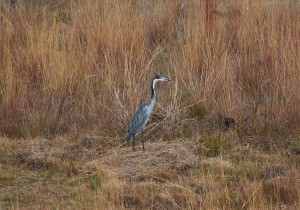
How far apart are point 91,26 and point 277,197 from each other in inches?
167

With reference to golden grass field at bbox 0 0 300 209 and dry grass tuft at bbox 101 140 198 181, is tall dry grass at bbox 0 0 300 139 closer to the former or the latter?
golden grass field at bbox 0 0 300 209

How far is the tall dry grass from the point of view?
296 inches

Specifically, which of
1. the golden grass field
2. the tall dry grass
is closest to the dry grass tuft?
the golden grass field

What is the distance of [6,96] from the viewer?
7.94 meters

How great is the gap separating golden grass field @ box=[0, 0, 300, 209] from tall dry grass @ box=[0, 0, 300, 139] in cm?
2

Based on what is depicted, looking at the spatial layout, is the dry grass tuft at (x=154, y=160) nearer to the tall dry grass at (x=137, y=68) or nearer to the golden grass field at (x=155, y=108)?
the golden grass field at (x=155, y=108)

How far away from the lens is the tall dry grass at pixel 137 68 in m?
7.51

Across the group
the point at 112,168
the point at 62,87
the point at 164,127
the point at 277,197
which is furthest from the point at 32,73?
the point at 277,197

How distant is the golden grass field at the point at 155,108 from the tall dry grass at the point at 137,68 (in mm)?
16

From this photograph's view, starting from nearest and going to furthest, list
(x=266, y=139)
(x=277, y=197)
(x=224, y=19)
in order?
A: (x=277, y=197)
(x=266, y=139)
(x=224, y=19)

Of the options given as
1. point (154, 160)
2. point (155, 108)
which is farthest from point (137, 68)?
point (154, 160)

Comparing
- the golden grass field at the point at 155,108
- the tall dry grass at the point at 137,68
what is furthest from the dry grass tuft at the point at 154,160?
the tall dry grass at the point at 137,68

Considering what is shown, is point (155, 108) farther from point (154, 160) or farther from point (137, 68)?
point (154, 160)

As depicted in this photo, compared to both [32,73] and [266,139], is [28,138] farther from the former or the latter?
[266,139]
